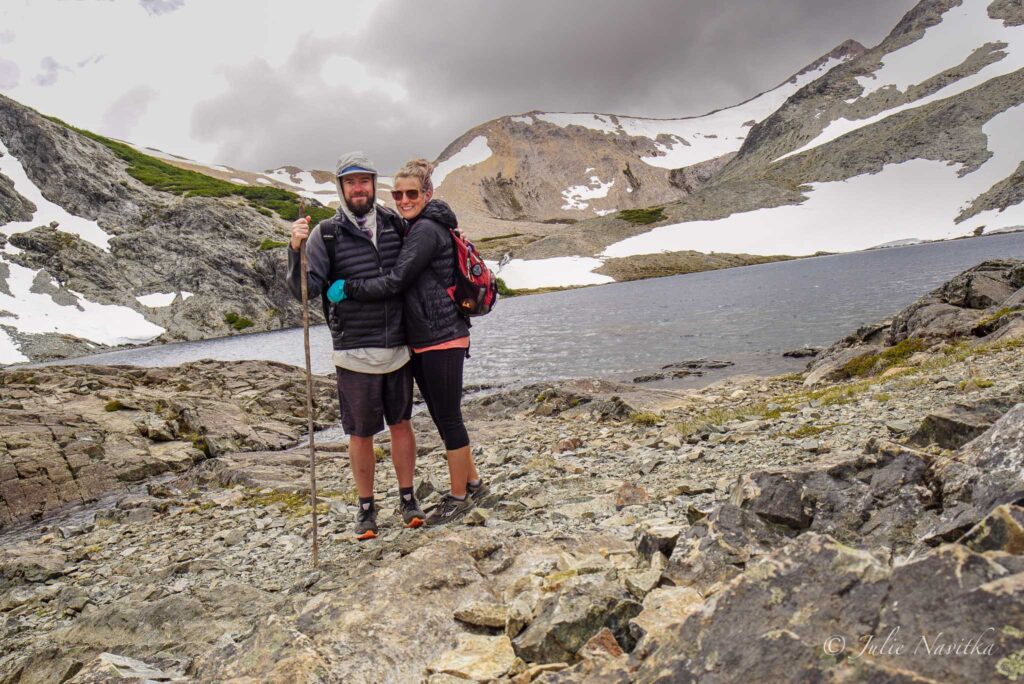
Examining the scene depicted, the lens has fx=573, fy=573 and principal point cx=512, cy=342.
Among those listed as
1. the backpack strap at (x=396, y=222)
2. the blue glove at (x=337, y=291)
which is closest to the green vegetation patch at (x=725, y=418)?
the backpack strap at (x=396, y=222)

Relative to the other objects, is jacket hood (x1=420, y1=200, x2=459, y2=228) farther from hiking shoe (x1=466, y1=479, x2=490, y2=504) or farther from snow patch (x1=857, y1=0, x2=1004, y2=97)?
snow patch (x1=857, y1=0, x2=1004, y2=97)

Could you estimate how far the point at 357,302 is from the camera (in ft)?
19.5

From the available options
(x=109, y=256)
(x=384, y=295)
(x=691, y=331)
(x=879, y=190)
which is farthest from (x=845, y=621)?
(x=879, y=190)

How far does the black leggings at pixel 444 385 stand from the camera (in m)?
6.17

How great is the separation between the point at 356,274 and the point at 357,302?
11.7 inches

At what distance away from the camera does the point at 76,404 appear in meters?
16.3

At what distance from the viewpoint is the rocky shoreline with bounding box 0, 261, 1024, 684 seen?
229 centimetres

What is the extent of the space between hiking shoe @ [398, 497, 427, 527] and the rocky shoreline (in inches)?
7.4

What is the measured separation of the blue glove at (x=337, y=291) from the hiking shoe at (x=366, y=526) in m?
2.41

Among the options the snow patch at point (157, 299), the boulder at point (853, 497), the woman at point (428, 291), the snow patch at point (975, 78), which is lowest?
the boulder at point (853, 497)

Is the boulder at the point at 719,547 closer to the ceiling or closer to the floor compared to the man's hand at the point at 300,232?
closer to the floor

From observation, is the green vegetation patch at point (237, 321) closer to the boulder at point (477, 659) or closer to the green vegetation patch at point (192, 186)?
the green vegetation patch at point (192, 186)

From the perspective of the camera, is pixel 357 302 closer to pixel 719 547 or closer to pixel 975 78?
pixel 719 547

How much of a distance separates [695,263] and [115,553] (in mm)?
124951
